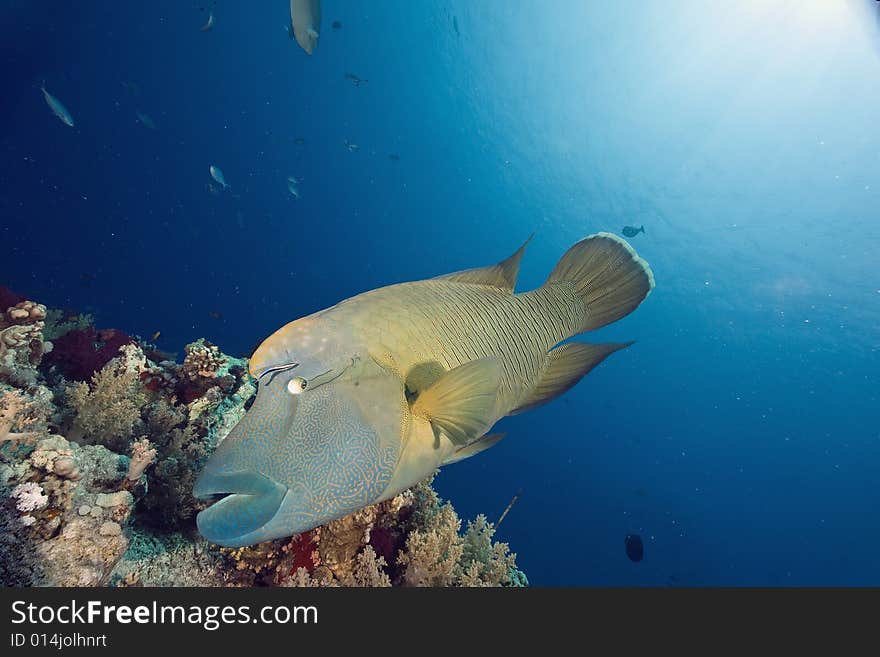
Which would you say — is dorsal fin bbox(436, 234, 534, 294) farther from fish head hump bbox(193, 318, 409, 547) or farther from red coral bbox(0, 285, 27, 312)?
red coral bbox(0, 285, 27, 312)

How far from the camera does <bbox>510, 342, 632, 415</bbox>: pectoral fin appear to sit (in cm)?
254

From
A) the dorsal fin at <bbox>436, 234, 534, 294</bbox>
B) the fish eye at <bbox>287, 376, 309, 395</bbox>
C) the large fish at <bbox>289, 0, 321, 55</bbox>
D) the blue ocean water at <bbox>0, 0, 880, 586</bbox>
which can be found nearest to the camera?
the fish eye at <bbox>287, 376, 309, 395</bbox>

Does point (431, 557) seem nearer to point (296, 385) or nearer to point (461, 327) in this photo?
point (461, 327)

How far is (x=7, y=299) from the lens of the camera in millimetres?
3979

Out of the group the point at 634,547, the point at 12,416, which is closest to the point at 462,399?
the point at 12,416

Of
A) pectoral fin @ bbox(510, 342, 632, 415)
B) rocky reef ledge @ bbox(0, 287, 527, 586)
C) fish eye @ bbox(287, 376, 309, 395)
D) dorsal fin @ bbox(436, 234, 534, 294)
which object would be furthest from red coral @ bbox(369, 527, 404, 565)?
fish eye @ bbox(287, 376, 309, 395)

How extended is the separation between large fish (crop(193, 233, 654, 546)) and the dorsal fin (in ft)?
0.23

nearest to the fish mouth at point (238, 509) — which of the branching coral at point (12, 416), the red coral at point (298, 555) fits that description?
the red coral at point (298, 555)

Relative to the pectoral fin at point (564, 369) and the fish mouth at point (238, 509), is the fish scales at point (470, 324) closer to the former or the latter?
the pectoral fin at point (564, 369)

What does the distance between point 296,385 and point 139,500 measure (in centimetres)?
231

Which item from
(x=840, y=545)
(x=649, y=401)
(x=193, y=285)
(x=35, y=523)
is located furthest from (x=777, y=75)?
(x=840, y=545)

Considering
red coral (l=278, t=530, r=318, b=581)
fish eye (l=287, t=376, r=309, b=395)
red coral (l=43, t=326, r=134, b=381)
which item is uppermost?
red coral (l=43, t=326, r=134, b=381)

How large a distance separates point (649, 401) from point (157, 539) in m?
63.3

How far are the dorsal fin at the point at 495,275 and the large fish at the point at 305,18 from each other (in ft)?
16.9
